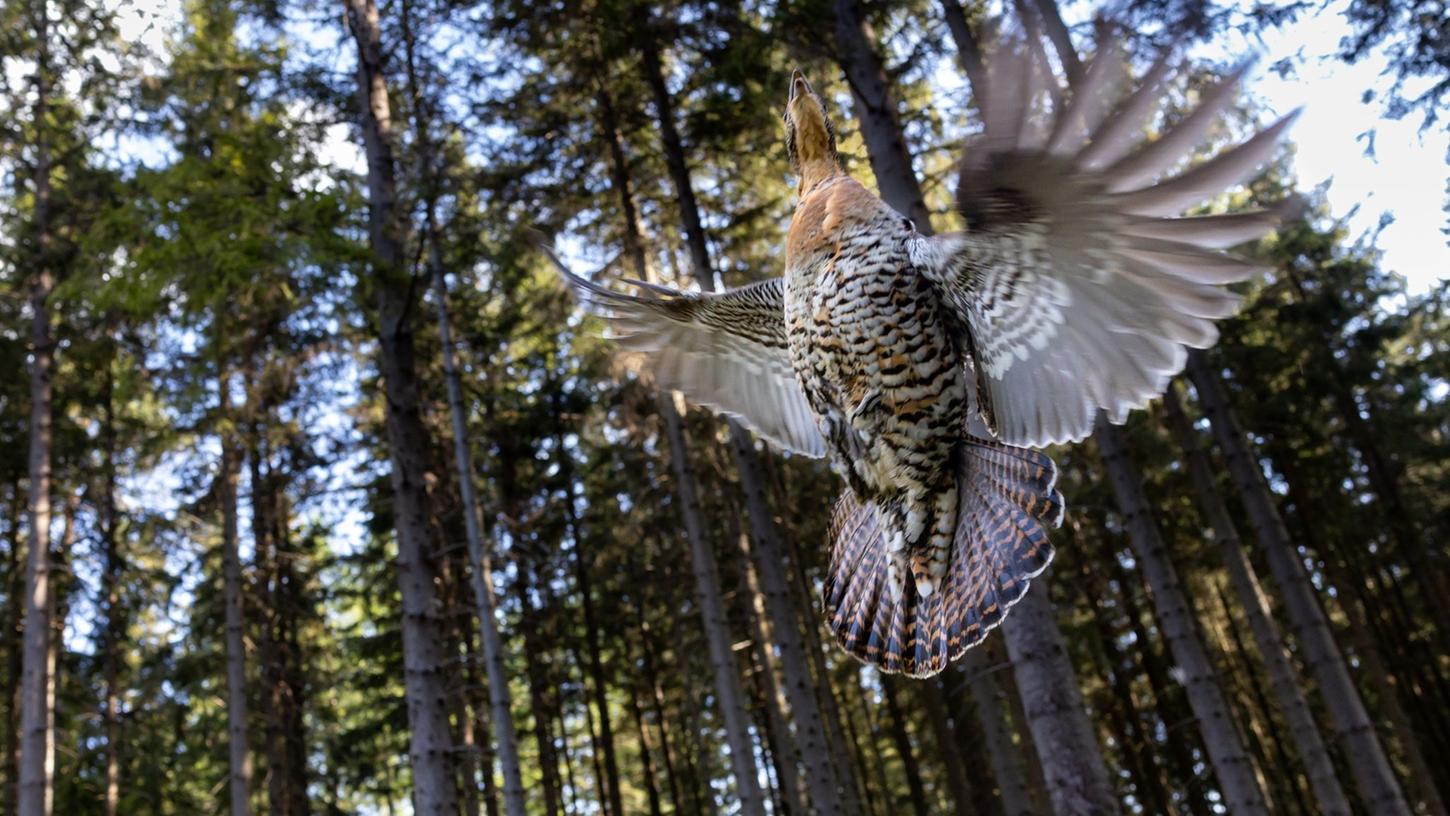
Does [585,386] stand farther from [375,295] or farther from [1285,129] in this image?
[1285,129]

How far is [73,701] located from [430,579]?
13.8 metres

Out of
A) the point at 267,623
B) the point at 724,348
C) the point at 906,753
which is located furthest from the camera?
the point at 906,753

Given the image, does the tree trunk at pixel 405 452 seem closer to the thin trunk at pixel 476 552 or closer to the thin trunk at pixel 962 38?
the thin trunk at pixel 476 552

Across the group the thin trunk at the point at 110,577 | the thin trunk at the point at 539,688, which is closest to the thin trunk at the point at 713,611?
the thin trunk at the point at 539,688

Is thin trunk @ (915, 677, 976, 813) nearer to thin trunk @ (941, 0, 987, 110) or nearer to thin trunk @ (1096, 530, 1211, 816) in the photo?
thin trunk @ (1096, 530, 1211, 816)

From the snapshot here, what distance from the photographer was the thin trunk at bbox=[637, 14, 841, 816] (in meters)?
11.0

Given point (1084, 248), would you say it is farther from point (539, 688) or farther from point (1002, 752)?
point (539, 688)

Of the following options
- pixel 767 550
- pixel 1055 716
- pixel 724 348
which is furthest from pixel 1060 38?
pixel 724 348

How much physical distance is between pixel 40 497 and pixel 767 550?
9.29 meters

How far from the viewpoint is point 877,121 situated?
279 inches

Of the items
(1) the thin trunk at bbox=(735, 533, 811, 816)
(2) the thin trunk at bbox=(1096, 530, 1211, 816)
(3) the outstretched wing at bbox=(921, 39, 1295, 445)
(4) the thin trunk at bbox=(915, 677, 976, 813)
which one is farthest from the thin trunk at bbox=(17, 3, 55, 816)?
(2) the thin trunk at bbox=(1096, 530, 1211, 816)

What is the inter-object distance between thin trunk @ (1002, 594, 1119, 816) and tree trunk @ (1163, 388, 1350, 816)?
5283 millimetres

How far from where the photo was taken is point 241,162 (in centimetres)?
963

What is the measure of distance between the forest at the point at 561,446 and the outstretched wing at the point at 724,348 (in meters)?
1.47
